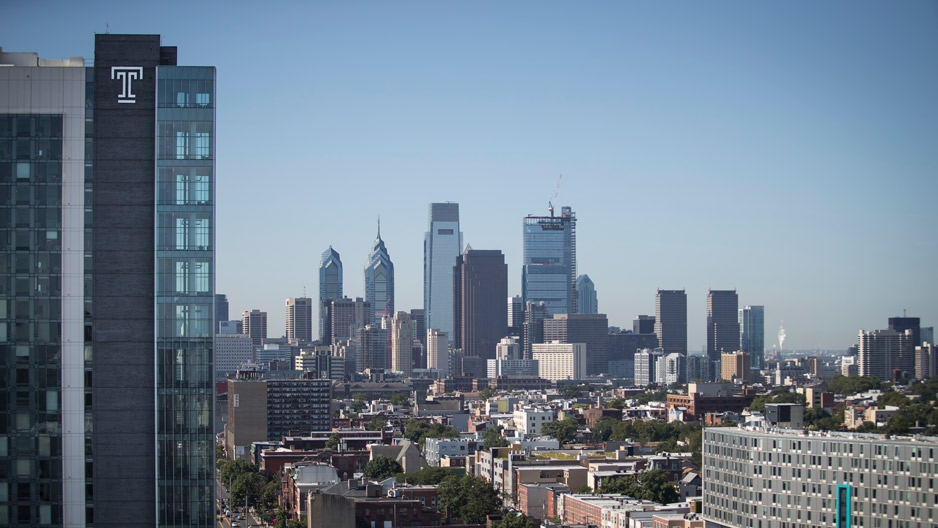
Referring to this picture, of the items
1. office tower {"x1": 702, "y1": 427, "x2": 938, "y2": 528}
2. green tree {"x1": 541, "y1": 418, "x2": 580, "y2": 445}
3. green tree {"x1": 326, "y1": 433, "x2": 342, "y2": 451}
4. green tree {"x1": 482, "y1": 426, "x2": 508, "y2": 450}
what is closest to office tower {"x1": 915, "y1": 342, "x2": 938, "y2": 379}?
green tree {"x1": 541, "y1": 418, "x2": 580, "y2": 445}

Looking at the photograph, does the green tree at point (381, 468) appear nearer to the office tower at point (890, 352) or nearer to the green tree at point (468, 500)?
the green tree at point (468, 500)

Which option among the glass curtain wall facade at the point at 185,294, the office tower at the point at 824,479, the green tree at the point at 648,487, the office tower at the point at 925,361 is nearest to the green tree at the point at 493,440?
the green tree at the point at 648,487

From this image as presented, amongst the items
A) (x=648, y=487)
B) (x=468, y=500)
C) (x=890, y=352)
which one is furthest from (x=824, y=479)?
(x=890, y=352)

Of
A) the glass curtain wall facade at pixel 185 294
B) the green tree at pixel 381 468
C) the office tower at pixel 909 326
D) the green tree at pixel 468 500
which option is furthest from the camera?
the office tower at pixel 909 326

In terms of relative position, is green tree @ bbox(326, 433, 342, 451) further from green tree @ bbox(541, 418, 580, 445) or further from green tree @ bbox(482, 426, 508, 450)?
green tree @ bbox(541, 418, 580, 445)

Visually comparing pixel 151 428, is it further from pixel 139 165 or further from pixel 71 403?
pixel 139 165

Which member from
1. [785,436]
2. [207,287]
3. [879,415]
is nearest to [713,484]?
[785,436]

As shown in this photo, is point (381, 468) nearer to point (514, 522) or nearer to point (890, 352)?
point (514, 522)
